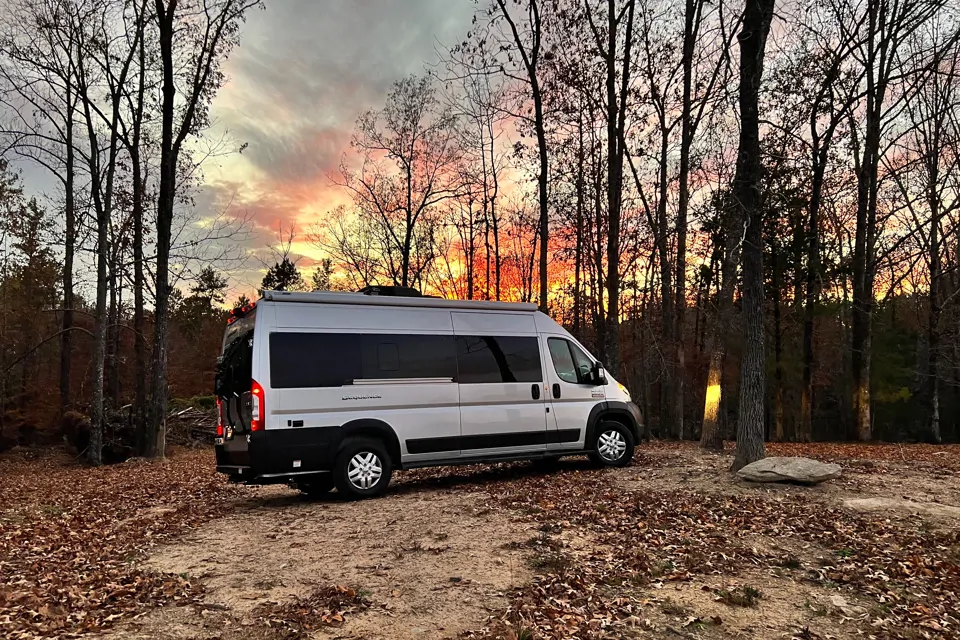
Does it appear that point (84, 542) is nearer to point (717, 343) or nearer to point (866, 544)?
point (866, 544)

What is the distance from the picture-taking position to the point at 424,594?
187 inches

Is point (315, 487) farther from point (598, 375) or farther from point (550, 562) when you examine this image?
point (598, 375)

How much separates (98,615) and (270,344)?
13.7 ft

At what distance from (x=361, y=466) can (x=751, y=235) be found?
6726mm

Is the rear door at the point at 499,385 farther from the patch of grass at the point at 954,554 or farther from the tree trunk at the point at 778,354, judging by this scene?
the tree trunk at the point at 778,354

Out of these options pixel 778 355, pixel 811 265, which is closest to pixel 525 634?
pixel 811 265

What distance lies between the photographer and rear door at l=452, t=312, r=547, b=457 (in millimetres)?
9609

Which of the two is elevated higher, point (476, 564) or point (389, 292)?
point (389, 292)

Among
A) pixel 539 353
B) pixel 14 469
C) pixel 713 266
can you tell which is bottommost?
pixel 14 469

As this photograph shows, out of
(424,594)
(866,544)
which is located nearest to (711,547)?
(866,544)

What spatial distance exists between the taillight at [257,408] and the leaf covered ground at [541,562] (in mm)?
1214

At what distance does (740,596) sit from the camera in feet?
15.0

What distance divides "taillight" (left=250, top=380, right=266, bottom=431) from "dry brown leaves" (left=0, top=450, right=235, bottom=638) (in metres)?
1.40

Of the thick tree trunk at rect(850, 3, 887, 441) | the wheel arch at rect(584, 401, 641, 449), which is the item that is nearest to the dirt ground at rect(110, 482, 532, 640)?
the wheel arch at rect(584, 401, 641, 449)
